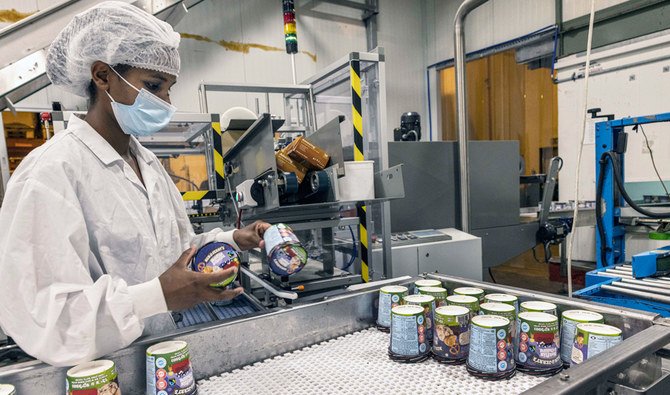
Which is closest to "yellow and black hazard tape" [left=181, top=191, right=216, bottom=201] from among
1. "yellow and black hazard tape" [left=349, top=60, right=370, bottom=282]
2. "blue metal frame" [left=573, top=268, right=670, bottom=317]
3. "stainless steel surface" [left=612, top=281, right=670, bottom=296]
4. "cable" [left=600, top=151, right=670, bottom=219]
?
"yellow and black hazard tape" [left=349, top=60, right=370, bottom=282]

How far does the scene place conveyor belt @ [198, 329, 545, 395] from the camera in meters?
0.85

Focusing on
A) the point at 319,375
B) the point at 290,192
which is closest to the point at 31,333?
the point at 319,375

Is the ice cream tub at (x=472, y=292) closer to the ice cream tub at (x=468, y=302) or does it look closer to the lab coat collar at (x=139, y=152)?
the ice cream tub at (x=468, y=302)

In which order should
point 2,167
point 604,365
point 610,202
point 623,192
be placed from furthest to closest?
point 610,202
point 623,192
point 2,167
point 604,365

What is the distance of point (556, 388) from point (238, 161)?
1712 millimetres

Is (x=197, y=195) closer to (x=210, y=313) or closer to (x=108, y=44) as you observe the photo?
(x=210, y=313)

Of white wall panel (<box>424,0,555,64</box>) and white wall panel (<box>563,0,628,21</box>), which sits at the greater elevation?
white wall panel (<box>424,0,555,64</box>)

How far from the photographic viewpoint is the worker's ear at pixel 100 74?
1086 mm

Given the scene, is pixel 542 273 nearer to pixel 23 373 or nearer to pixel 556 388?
pixel 556 388

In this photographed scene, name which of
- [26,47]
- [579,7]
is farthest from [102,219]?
[579,7]

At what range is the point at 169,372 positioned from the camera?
2.64 feet

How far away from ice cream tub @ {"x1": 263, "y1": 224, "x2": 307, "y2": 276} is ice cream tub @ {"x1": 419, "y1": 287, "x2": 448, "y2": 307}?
1.27 feet

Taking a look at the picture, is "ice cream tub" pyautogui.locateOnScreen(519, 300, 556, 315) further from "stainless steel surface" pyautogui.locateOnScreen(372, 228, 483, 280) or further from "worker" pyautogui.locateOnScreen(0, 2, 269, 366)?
"stainless steel surface" pyautogui.locateOnScreen(372, 228, 483, 280)

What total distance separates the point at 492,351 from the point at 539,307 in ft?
0.72
